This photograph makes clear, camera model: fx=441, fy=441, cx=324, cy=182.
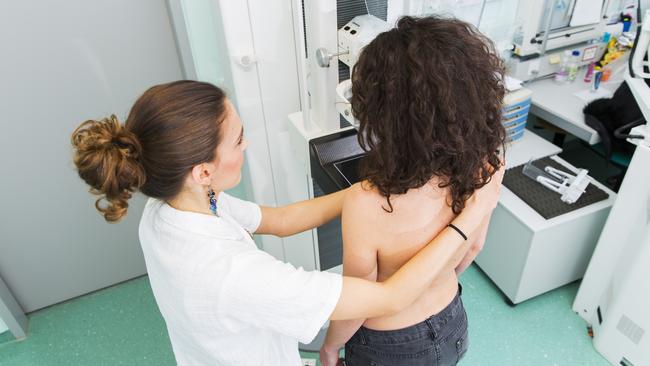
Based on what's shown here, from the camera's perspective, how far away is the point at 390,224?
89 cm

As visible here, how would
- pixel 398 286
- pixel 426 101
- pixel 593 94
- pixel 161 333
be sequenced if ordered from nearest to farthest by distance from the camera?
pixel 426 101 < pixel 398 286 < pixel 161 333 < pixel 593 94

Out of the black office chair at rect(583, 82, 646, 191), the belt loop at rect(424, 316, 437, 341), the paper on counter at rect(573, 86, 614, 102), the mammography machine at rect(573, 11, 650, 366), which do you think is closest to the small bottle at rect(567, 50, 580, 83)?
the paper on counter at rect(573, 86, 614, 102)

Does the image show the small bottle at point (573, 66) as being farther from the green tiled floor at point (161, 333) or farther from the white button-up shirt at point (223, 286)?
the white button-up shirt at point (223, 286)

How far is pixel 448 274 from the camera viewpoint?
108cm

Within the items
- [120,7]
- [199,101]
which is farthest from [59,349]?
[199,101]

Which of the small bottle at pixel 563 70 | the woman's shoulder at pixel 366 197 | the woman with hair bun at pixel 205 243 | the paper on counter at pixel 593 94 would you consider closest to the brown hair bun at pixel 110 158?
the woman with hair bun at pixel 205 243

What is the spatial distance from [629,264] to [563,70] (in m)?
1.15

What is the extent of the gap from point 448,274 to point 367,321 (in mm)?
229

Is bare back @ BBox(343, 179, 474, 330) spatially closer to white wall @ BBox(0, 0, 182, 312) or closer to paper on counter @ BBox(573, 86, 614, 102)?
white wall @ BBox(0, 0, 182, 312)

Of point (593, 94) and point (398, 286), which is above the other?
point (398, 286)

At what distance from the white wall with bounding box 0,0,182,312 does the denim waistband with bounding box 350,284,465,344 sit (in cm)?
133

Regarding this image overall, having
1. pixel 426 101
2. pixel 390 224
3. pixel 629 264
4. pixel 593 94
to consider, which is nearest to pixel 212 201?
pixel 390 224

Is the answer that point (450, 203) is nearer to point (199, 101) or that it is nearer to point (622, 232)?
point (199, 101)

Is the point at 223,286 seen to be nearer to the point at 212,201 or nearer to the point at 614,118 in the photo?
Result: the point at 212,201
